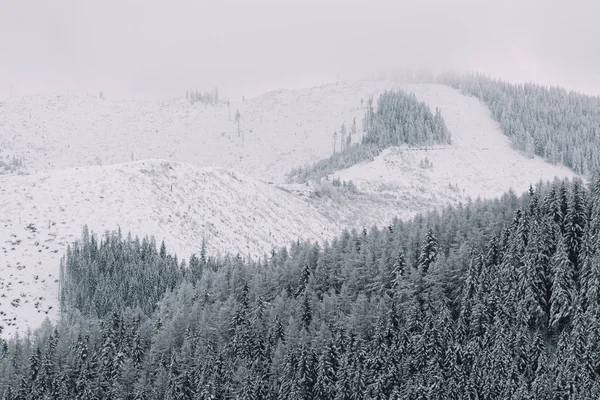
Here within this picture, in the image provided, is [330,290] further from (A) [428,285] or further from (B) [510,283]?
(B) [510,283]

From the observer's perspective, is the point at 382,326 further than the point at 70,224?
No

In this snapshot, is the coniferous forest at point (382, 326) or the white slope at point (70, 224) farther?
the white slope at point (70, 224)

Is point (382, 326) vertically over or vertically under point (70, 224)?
over

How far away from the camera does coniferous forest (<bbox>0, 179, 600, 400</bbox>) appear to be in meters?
80.2

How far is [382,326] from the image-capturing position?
91.3 m

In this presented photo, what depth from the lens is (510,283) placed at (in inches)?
3516

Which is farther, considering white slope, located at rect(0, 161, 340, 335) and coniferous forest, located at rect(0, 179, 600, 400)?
white slope, located at rect(0, 161, 340, 335)

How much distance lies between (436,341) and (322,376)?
45.6 feet

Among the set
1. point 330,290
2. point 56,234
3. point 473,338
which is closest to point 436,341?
point 473,338

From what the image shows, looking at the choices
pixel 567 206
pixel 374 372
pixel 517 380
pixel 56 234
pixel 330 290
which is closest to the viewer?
pixel 517 380

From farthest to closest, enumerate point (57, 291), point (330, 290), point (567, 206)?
point (57, 291), point (330, 290), point (567, 206)

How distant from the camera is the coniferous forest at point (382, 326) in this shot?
8025 cm

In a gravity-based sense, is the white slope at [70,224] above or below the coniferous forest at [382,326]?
below

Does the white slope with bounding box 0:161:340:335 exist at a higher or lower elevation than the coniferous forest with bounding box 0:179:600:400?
lower
